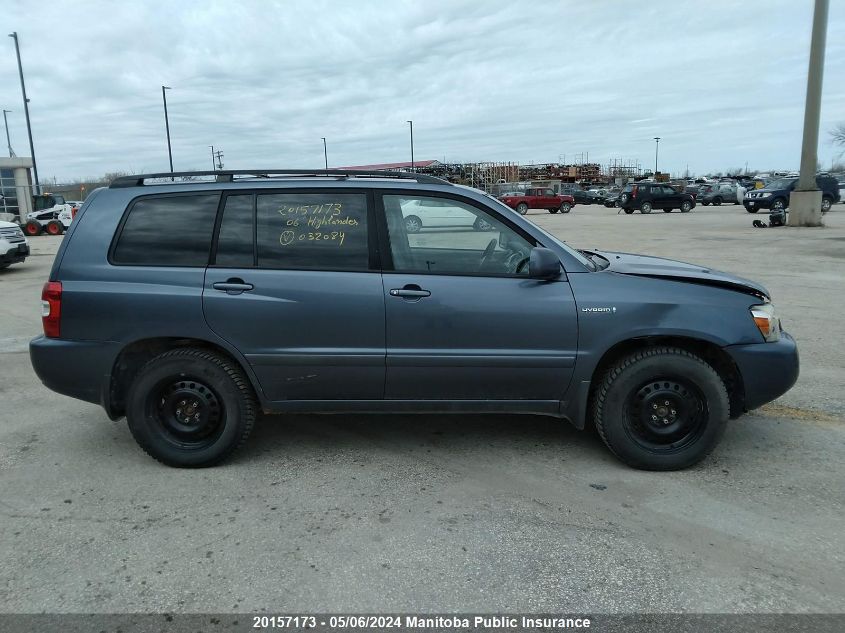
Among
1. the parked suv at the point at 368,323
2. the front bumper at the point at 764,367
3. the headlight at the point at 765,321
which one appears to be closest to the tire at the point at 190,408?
the parked suv at the point at 368,323

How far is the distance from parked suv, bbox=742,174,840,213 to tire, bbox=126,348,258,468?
31012 millimetres

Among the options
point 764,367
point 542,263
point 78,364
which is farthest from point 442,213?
point 78,364

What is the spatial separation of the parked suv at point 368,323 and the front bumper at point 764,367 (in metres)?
0.01

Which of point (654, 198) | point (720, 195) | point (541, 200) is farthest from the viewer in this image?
point (720, 195)

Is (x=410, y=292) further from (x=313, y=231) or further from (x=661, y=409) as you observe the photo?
(x=661, y=409)

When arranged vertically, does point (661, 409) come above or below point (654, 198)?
below

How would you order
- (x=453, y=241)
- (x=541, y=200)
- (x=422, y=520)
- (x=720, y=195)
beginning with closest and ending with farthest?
(x=422, y=520)
(x=453, y=241)
(x=541, y=200)
(x=720, y=195)

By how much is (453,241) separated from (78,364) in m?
2.43

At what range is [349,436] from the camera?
4547 mm

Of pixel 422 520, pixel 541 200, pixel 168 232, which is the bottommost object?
pixel 422 520

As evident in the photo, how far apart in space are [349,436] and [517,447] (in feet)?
3.88

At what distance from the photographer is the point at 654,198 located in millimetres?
37531

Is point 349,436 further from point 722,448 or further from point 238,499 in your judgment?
point 722,448

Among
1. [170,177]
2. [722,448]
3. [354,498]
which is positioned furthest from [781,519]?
[170,177]
